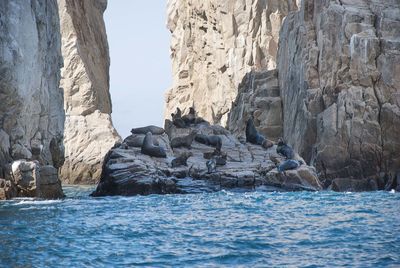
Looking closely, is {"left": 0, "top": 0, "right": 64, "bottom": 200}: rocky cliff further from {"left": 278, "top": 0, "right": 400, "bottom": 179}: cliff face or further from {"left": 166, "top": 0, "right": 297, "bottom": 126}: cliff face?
{"left": 166, "top": 0, "right": 297, "bottom": 126}: cliff face

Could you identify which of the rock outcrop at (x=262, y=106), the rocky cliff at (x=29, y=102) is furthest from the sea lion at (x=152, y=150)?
the rock outcrop at (x=262, y=106)

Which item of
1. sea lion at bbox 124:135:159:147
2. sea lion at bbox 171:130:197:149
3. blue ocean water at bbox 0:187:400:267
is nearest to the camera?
blue ocean water at bbox 0:187:400:267

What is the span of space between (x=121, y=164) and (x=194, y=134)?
8464 mm

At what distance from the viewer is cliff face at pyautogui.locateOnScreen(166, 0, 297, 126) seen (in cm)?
7206

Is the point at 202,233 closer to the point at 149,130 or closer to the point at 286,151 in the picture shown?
the point at 286,151

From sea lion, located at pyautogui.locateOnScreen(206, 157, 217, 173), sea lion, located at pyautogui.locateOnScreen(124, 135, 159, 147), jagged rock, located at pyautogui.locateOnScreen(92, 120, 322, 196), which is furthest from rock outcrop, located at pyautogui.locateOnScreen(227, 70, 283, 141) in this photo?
sea lion, located at pyautogui.locateOnScreen(206, 157, 217, 173)

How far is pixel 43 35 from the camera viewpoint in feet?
125

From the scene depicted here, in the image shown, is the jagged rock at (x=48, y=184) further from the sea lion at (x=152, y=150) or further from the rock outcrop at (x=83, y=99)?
the rock outcrop at (x=83, y=99)

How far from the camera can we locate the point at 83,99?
6378 cm

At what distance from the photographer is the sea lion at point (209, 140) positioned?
38.4 meters

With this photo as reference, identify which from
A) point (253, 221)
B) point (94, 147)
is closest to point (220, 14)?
point (94, 147)

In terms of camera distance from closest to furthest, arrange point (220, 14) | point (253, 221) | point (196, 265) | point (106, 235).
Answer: point (196, 265)
point (106, 235)
point (253, 221)
point (220, 14)

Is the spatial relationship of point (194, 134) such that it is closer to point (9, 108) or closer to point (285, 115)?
point (9, 108)

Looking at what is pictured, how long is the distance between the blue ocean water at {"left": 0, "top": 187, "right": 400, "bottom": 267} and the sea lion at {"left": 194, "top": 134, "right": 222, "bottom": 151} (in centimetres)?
1102
